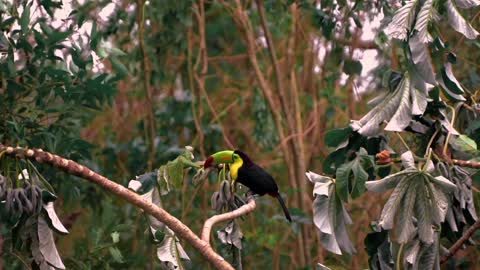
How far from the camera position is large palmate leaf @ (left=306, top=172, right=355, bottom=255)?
2.77 metres

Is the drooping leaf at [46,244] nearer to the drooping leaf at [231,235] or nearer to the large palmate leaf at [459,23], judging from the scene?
the drooping leaf at [231,235]

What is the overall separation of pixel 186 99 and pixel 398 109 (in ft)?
6.81

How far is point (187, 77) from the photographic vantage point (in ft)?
16.2

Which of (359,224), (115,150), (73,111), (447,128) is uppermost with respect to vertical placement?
(447,128)

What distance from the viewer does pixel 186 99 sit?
4758mm

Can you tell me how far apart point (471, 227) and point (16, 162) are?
1187 mm

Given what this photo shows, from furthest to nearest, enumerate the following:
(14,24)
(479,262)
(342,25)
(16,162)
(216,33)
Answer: (216,33)
(479,262)
(342,25)
(14,24)
(16,162)

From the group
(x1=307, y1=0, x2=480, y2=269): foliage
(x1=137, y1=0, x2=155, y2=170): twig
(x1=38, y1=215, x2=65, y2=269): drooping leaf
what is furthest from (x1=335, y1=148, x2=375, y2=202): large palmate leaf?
(x1=137, y1=0, x2=155, y2=170): twig

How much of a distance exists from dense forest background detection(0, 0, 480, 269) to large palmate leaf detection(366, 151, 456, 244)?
1.04ft

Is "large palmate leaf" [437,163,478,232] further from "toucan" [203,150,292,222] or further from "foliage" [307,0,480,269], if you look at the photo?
"toucan" [203,150,292,222]

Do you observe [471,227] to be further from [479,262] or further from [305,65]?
[305,65]

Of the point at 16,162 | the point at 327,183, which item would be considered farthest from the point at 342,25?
the point at 16,162

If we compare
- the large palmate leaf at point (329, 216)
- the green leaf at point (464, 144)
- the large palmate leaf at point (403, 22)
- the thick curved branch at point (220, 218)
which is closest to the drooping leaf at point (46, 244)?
the thick curved branch at point (220, 218)

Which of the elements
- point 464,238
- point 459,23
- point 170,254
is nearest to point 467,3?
point 459,23
